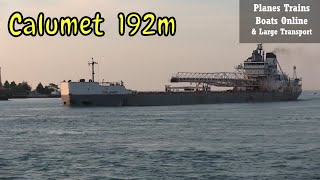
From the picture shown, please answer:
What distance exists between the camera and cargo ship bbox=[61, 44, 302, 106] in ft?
391

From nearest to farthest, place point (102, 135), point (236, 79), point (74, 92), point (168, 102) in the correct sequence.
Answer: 1. point (102, 135)
2. point (74, 92)
3. point (168, 102)
4. point (236, 79)

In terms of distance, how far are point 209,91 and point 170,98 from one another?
51.9ft

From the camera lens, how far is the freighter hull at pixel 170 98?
394ft

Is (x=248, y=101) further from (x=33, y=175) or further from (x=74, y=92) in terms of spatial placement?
(x=33, y=175)

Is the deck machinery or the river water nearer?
the river water

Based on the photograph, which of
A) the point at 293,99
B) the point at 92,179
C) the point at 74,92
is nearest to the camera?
the point at 92,179

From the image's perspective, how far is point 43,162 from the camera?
32031 millimetres

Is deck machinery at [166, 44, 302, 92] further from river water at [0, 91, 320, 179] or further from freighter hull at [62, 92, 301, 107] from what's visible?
river water at [0, 91, 320, 179]

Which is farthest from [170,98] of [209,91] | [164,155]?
[164,155]

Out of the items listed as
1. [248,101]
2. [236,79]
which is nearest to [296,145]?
[248,101]

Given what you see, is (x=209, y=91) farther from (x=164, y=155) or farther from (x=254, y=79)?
(x=164, y=155)

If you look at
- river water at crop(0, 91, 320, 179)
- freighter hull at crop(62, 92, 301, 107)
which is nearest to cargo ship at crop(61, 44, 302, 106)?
freighter hull at crop(62, 92, 301, 107)

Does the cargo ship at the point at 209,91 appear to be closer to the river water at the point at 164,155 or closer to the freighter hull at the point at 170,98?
the freighter hull at the point at 170,98

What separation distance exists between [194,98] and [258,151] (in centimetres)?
10082
